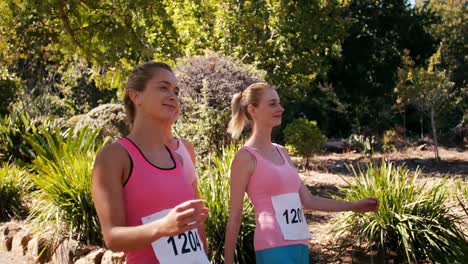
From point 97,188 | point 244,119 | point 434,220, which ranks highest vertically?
point 244,119

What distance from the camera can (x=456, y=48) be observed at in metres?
30.3

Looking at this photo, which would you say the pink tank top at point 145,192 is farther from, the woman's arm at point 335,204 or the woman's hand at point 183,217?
the woman's arm at point 335,204

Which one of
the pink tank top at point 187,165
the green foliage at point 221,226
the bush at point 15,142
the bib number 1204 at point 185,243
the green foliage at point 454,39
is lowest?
the green foliage at point 221,226

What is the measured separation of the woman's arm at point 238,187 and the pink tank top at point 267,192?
3 cm

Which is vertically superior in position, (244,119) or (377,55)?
(377,55)

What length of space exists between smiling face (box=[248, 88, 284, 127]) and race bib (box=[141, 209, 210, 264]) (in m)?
1.31

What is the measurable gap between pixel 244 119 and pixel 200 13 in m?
10.4

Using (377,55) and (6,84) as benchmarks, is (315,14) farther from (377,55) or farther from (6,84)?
(377,55)

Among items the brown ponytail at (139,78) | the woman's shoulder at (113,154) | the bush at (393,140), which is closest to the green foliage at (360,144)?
the bush at (393,140)

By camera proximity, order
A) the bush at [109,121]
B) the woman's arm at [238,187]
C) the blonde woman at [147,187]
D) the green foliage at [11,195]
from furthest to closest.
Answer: the bush at [109,121]
the green foliage at [11,195]
the woman's arm at [238,187]
the blonde woman at [147,187]

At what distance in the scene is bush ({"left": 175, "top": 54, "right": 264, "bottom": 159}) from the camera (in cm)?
939

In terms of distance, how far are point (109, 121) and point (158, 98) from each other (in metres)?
11.4

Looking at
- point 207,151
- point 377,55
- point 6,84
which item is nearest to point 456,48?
point 377,55

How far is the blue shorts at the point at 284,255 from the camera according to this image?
3.33m
